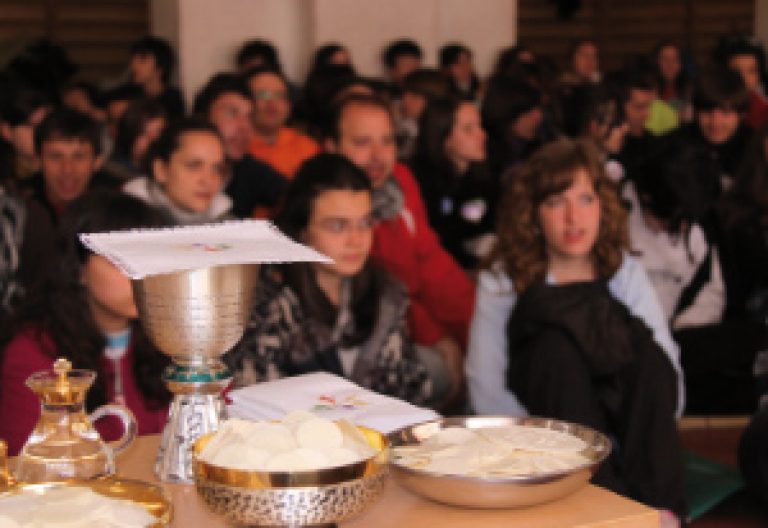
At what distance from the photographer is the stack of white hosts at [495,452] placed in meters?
1.37

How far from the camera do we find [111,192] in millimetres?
2301

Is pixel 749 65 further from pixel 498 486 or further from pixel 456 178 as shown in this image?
pixel 498 486

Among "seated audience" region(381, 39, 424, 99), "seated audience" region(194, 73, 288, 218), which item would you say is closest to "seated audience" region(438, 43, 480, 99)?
"seated audience" region(381, 39, 424, 99)

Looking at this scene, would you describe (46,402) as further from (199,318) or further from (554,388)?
(554,388)

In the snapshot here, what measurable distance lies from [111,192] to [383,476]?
1.17 meters

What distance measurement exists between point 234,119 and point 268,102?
444 mm

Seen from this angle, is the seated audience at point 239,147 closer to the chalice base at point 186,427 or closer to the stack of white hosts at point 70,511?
the chalice base at point 186,427

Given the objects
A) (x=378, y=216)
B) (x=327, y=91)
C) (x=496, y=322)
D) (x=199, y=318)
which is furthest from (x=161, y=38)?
(x=199, y=318)

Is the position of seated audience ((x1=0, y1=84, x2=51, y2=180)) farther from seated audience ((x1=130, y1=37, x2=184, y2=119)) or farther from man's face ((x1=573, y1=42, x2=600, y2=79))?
man's face ((x1=573, y1=42, x2=600, y2=79))

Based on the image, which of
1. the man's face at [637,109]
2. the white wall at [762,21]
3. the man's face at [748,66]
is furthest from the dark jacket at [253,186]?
the white wall at [762,21]

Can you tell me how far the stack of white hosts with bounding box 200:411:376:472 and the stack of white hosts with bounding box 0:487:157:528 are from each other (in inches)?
3.9

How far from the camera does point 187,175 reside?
11.5 ft

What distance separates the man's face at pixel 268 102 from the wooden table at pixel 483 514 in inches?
133

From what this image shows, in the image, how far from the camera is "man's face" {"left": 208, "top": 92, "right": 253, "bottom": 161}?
14.0 ft
